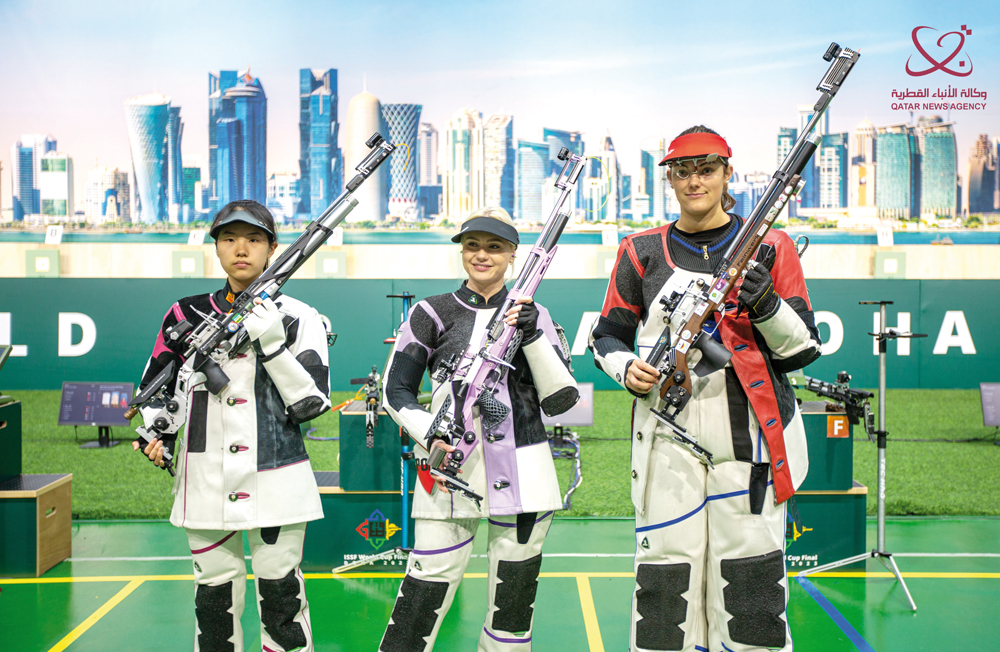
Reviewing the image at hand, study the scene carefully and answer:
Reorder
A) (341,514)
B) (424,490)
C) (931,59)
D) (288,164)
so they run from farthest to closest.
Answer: (288,164)
(931,59)
(341,514)
(424,490)

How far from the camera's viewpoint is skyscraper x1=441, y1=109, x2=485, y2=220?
12.0 m

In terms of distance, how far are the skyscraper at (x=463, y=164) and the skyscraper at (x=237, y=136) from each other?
10.2ft

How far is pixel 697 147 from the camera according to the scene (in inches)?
89.7

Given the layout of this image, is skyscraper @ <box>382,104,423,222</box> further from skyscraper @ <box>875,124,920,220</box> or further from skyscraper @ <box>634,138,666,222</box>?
skyscraper @ <box>875,124,920,220</box>

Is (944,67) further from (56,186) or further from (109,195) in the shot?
(56,186)

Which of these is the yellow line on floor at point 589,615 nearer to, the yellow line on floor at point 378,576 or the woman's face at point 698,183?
the yellow line on floor at point 378,576

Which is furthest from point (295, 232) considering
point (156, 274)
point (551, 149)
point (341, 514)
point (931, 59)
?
point (931, 59)

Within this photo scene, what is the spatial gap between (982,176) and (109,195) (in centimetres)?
1470

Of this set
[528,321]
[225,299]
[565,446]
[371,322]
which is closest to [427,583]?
[528,321]

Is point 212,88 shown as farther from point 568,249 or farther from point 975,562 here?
point 975,562

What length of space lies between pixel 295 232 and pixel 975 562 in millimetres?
10629

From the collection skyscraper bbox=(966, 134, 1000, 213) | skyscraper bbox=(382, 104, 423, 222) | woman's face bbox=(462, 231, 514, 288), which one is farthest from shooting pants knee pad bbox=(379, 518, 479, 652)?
skyscraper bbox=(966, 134, 1000, 213)

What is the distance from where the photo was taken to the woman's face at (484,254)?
2557mm

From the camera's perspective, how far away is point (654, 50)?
11555 mm
